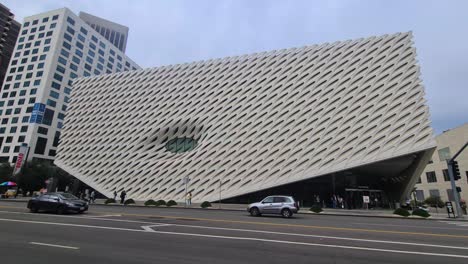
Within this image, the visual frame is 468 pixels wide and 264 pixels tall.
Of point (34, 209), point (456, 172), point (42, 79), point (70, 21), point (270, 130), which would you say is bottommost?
point (34, 209)

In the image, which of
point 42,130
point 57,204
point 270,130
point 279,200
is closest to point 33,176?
point 42,130

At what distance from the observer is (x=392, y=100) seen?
118 feet

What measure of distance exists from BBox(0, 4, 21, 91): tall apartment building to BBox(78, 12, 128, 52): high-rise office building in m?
28.1

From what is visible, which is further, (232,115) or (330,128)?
(232,115)

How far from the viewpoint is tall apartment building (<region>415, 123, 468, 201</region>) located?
50.5 m

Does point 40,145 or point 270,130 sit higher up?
point 40,145

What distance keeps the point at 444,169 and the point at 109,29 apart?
13282 cm

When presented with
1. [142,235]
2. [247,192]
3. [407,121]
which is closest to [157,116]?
[247,192]

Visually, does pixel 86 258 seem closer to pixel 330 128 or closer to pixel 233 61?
pixel 330 128

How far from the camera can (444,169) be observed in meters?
55.9

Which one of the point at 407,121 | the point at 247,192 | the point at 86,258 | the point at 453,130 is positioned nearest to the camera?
the point at 86,258

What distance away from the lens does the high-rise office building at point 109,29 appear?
4983 inches

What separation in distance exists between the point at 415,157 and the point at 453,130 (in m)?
27.1

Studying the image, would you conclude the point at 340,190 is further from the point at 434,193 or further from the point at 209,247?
the point at 209,247
